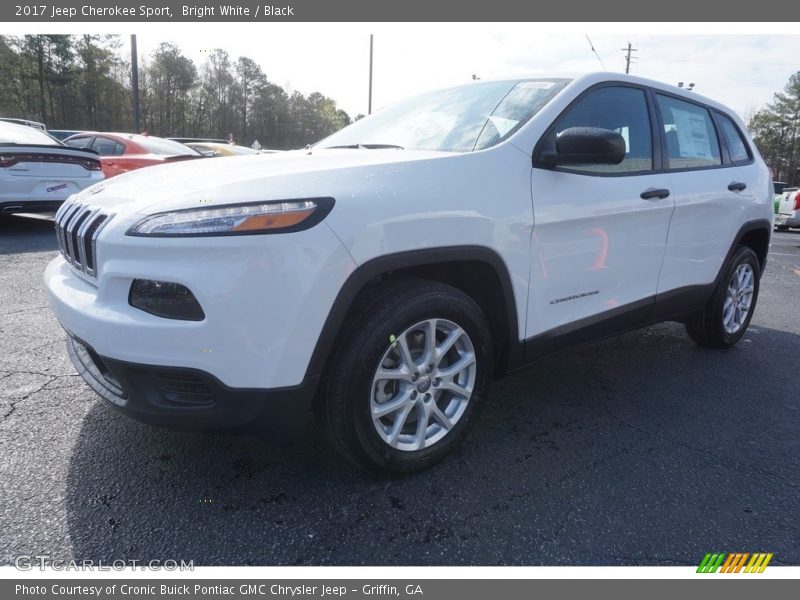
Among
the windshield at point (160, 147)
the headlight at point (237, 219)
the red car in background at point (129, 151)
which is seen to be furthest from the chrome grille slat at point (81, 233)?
the windshield at point (160, 147)

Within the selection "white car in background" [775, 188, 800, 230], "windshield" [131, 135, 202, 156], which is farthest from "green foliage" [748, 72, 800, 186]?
"windshield" [131, 135, 202, 156]

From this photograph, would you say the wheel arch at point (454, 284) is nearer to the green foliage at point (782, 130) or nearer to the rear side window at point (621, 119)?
the rear side window at point (621, 119)

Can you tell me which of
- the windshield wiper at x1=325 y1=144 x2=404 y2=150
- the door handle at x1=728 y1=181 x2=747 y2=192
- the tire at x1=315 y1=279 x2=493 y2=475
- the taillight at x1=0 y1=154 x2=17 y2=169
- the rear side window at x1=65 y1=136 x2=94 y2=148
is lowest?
the tire at x1=315 y1=279 x2=493 y2=475

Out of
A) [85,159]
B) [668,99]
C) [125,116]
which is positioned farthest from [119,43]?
[668,99]

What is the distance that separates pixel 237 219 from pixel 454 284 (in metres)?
1.03

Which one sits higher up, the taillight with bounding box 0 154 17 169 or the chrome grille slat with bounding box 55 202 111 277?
the chrome grille slat with bounding box 55 202 111 277

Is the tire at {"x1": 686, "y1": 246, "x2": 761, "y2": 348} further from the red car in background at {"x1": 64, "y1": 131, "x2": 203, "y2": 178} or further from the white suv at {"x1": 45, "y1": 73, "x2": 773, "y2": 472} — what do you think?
the red car in background at {"x1": 64, "y1": 131, "x2": 203, "y2": 178}

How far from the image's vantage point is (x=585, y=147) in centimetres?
233

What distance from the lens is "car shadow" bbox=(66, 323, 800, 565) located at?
6.03 ft

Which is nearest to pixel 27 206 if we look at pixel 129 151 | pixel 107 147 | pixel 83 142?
pixel 129 151

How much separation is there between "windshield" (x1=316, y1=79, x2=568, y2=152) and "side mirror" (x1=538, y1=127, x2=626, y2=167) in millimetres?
214

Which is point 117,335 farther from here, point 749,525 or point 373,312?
point 749,525

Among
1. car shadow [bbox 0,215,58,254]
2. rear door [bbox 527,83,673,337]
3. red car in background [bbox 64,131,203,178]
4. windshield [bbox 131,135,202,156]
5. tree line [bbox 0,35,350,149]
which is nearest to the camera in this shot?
rear door [bbox 527,83,673,337]

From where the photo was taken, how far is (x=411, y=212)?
6.57ft
